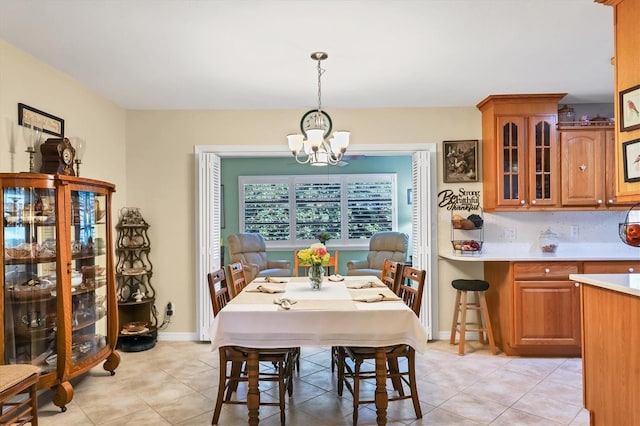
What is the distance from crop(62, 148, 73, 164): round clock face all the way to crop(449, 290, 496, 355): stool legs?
144 inches

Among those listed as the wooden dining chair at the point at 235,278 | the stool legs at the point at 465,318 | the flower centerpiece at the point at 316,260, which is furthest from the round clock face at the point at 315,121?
the stool legs at the point at 465,318

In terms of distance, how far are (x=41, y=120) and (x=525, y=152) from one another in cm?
432

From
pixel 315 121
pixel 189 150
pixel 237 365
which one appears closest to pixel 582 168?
pixel 315 121

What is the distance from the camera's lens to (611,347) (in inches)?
84.4

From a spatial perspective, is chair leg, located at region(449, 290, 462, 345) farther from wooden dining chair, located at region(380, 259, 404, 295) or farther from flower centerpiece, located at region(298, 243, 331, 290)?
flower centerpiece, located at region(298, 243, 331, 290)

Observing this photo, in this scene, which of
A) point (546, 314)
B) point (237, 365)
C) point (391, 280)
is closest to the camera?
point (237, 365)

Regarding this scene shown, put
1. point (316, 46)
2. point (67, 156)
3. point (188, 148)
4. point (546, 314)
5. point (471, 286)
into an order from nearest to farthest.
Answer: point (316, 46)
point (67, 156)
point (546, 314)
point (471, 286)
point (188, 148)

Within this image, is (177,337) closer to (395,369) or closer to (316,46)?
(395,369)

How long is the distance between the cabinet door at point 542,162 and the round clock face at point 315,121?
2.10 meters

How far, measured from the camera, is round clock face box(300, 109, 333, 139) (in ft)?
11.1

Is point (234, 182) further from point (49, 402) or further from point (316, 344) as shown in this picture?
point (316, 344)

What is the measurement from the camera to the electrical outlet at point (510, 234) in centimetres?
437

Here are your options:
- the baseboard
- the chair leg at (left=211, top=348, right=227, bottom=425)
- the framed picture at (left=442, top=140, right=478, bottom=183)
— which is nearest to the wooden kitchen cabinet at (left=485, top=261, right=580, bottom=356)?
the framed picture at (left=442, top=140, right=478, bottom=183)

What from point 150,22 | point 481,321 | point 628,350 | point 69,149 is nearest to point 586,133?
point 481,321
